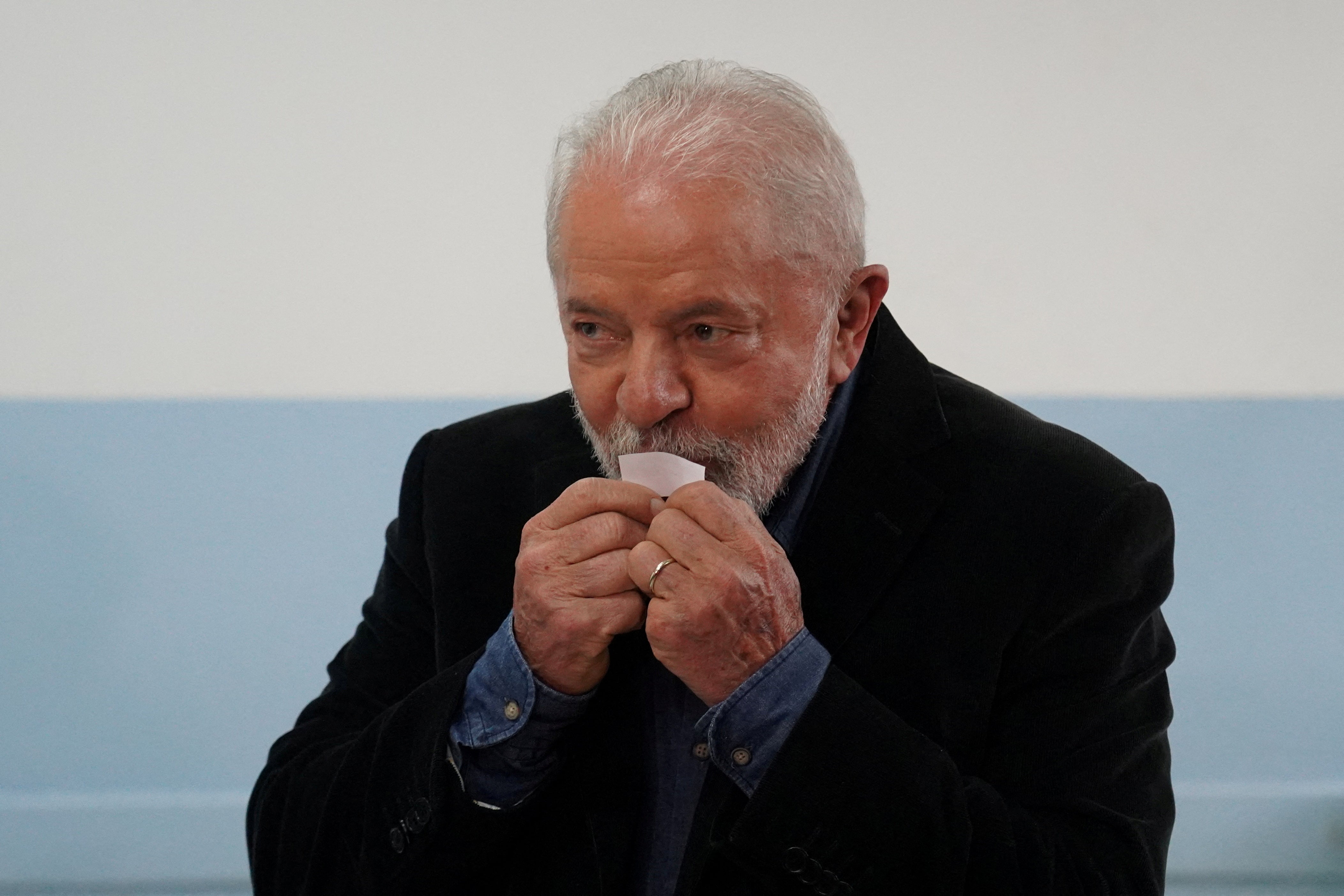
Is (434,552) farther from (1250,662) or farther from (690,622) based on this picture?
(1250,662)

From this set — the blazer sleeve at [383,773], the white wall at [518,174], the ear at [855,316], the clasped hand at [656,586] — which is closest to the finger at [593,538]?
the clasped hand at [656,586]

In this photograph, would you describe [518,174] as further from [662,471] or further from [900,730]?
[900,730]

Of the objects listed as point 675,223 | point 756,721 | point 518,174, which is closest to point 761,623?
point 756,721

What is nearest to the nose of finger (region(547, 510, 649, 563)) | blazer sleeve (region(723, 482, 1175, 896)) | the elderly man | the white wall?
the elderly man

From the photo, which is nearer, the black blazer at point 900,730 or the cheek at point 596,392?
the black blazer at point 900,730

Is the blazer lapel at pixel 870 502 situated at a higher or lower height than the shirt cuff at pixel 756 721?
higher

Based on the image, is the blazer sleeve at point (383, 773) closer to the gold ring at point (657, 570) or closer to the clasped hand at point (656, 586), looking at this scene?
the clasped hand at point (656, 586)

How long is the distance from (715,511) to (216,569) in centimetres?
207

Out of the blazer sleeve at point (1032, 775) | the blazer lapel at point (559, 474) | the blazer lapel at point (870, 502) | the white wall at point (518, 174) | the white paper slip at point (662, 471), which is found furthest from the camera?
the white wall at point (518, 174)

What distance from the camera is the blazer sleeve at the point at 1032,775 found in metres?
1.32

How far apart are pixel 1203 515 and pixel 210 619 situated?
2459mm

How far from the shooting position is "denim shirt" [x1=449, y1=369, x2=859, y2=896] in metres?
1.35

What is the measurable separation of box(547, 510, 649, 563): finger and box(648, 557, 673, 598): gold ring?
0.15 ft

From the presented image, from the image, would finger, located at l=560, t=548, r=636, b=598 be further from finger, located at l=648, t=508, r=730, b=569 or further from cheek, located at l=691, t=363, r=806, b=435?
cheek, located at l=691, t=363, r=806, b=435
